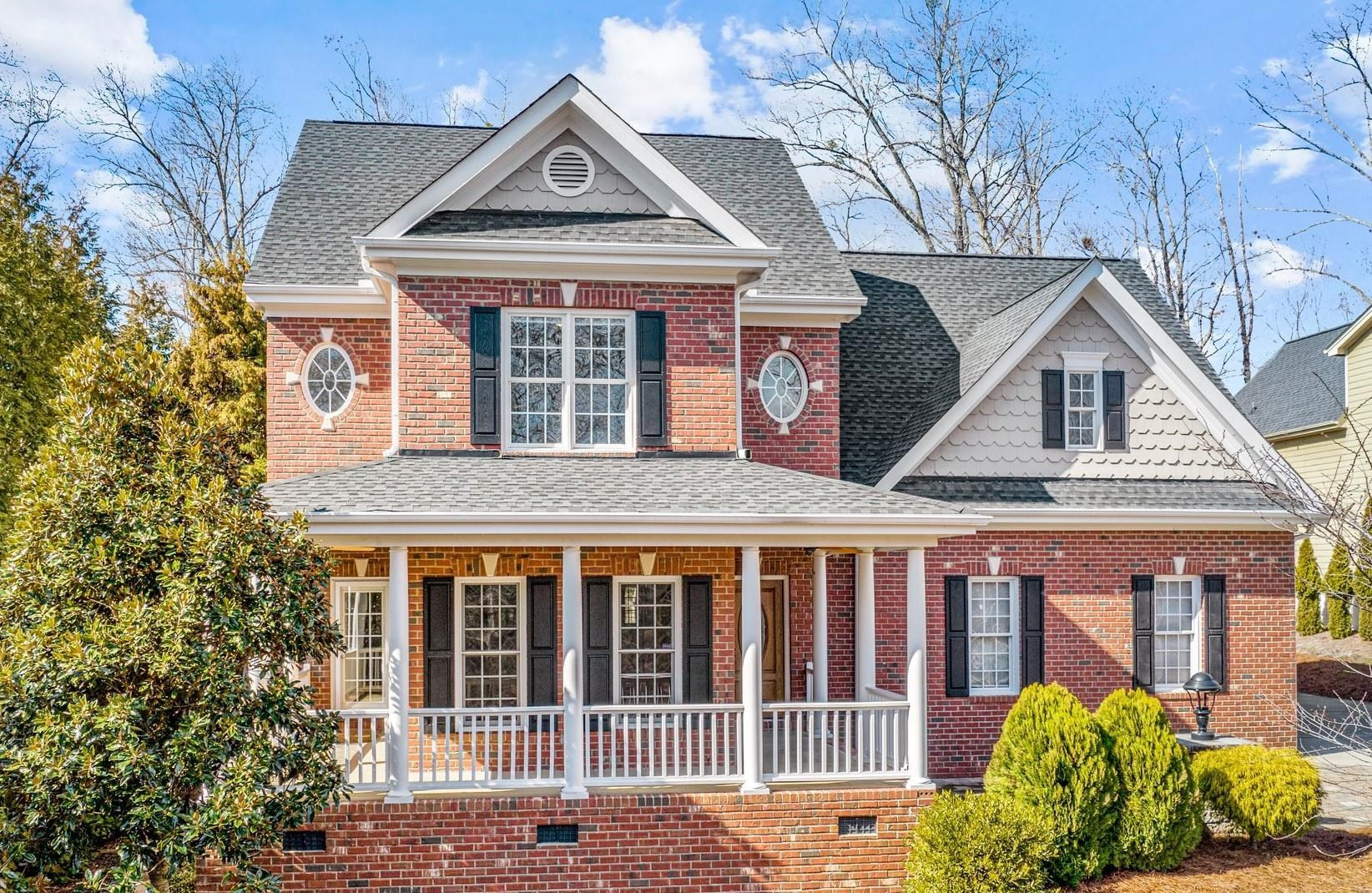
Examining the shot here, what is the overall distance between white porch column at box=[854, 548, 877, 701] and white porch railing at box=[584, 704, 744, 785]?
1897mm

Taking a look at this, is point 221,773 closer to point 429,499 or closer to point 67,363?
point 429,499

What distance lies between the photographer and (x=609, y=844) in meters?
10.5

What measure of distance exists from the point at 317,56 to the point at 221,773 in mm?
29876

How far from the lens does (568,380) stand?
12.5 metres

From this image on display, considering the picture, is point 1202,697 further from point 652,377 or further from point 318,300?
point 318,300

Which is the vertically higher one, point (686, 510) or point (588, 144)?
point (588, 144)

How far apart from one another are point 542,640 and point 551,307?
→ 4136 millimetres

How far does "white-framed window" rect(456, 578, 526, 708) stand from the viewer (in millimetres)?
12680

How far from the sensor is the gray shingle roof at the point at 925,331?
590 inches

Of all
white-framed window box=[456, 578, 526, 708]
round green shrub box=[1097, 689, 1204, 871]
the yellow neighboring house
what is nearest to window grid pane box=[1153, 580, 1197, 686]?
round green shrub box=[1097, 689, 1204, 871]

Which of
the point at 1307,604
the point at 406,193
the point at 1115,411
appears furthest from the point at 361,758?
the point at 1307,604

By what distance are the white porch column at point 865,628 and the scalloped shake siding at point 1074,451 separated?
2199 millimetres

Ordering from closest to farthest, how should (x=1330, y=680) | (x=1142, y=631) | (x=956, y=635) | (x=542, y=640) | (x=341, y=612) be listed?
1. (x=542, y=640)
2. (x=341, y=612)
3. (x=956, y=635)
4. (x=1142, y=631)
5. (x=1330, y=680)

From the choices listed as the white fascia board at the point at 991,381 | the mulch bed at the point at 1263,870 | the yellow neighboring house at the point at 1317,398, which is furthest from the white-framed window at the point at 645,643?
the yellow neighboring house at the point at 1317,398
